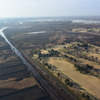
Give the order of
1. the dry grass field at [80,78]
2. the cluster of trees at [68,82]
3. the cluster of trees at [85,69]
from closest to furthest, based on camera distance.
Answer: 1. the dry grass field at [80,78]
2. the cluster of trees at [68,82]
3. the cluster of trees at [85,69]

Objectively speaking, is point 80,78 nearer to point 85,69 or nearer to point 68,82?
point 68,82

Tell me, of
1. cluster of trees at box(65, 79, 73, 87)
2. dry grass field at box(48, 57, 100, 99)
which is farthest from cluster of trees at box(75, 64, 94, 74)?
cluster of trees at box(65, 79, 73, 87)

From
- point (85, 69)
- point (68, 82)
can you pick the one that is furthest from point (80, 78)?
point (85, 69)

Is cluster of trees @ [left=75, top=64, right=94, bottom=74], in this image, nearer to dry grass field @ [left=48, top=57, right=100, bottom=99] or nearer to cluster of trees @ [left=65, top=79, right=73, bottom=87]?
dry grass field @ [left=48, top=57, right=100, bottom=99]

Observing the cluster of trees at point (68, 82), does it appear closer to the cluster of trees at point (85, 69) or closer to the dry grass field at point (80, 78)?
the dry grass field at point (80, 78)

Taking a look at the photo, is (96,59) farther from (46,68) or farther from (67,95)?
(67,95)

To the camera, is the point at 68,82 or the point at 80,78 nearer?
the point at 68,82

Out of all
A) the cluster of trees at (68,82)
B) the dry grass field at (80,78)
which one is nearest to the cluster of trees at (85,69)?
the dry grass field at (80,78)

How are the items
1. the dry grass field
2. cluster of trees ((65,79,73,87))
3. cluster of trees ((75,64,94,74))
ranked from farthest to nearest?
1. cluster of trees ((75,64,94,74))
2. cluster of trees ((65,79,73,87))
3. the dry grass field

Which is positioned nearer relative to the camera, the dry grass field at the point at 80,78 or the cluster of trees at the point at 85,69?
the dry grass field at the point at 80,78

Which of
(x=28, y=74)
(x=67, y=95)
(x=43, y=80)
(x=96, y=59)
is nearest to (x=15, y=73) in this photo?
(x=28, y=74)

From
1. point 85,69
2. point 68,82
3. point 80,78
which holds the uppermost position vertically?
point 85,69
